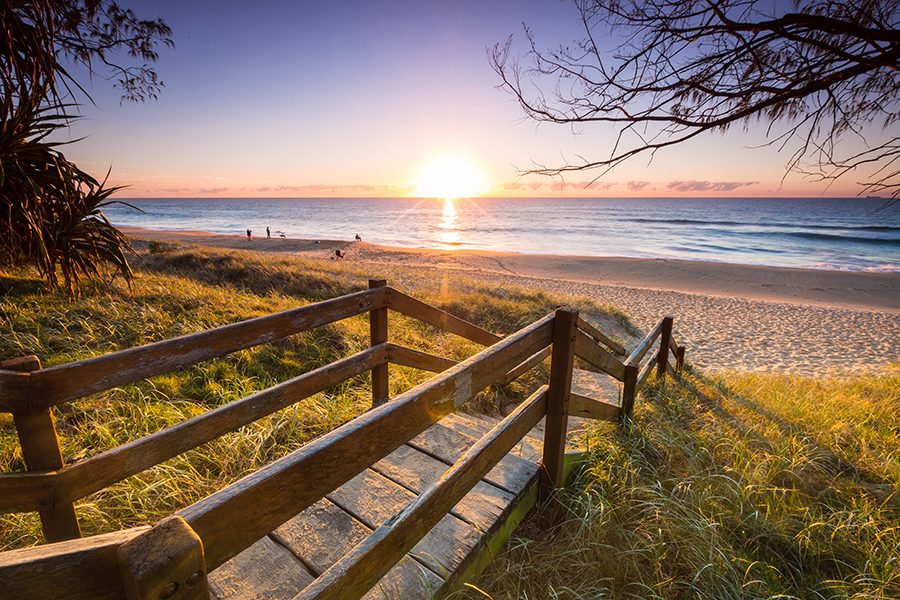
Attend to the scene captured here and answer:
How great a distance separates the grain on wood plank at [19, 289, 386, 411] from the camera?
1895 mm

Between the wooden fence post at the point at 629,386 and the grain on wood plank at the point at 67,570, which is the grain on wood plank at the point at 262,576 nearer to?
the grain on wood plank at the point at 67,570

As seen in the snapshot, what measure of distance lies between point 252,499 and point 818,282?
2720cm

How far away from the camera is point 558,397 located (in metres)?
2.62

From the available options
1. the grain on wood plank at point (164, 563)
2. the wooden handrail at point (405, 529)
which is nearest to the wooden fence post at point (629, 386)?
the wooden handrail at point (405, 529)

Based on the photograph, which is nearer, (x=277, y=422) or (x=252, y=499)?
(x=252, y=499)

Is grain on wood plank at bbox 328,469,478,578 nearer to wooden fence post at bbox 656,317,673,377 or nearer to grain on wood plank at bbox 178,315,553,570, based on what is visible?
grain on wood plank at bbox 178,315,553,570

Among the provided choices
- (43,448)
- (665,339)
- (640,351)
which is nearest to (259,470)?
(43,448)

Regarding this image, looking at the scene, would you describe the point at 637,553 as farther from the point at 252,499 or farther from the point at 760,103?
the point at 760,103

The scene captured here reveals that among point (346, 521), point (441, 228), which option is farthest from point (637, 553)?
point (441, 228)

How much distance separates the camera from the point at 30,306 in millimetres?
5254

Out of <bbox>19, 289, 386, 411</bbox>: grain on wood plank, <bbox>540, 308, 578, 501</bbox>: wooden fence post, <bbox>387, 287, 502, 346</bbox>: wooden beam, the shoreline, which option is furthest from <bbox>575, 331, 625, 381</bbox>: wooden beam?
the shoreline

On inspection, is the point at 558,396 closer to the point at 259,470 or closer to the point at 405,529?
the point at 405,529

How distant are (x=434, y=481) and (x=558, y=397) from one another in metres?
0.92

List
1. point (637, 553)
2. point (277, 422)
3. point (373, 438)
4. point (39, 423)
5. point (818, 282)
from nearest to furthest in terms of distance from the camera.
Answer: point (373, 438)
point (39, 423)
point (637, 553)
point (277, 422)
point (818, 282)
